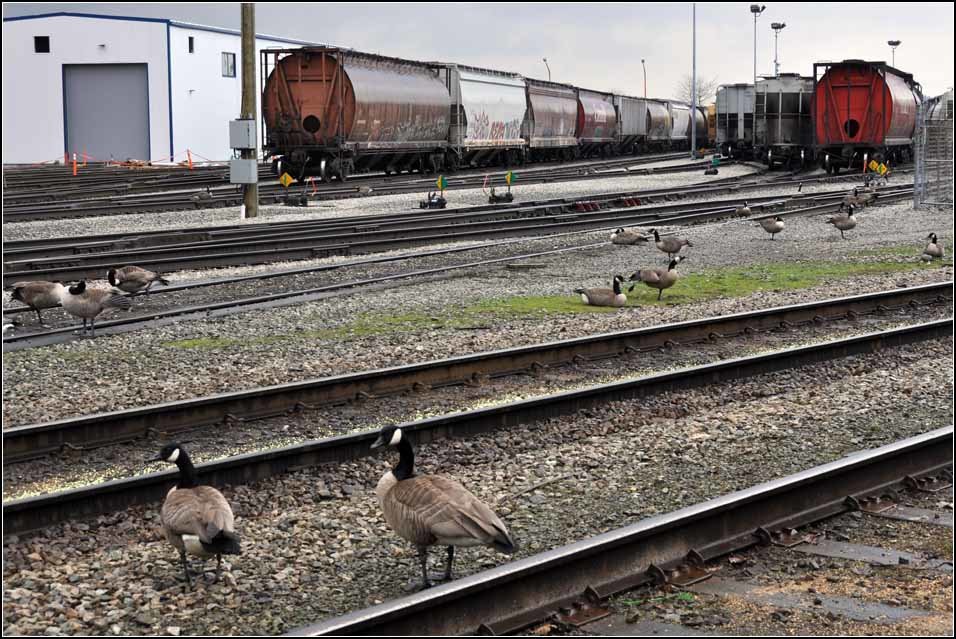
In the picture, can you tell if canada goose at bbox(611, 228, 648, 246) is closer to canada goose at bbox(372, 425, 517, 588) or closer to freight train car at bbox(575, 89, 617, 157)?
canada goose at bbox(372, 425, 517, 588)

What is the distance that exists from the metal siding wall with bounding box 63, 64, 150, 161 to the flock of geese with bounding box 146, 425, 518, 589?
6404cm

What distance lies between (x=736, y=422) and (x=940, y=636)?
167 inches

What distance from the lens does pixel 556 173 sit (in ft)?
168

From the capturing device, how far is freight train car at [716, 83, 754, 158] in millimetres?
66688

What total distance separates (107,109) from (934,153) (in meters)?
45.4

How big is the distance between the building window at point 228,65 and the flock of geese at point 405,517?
68.9 metres

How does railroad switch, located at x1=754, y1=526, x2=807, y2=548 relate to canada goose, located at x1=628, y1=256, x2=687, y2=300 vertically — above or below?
below

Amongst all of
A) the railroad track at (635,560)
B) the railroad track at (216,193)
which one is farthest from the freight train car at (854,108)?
the railroad track at (635,560)

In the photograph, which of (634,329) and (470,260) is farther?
(470,260)

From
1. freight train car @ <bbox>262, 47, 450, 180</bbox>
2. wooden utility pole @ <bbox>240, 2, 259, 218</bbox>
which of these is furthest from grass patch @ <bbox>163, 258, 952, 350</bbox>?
freight train car @ <bbox>262, 47, 450, 180</bbox>

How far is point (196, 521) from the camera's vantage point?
231 inches

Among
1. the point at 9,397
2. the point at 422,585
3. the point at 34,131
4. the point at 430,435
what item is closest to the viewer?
the point at 422,585

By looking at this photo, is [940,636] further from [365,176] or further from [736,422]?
[365,176]

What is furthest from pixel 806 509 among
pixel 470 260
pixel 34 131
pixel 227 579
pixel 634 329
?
pixel 34 131
